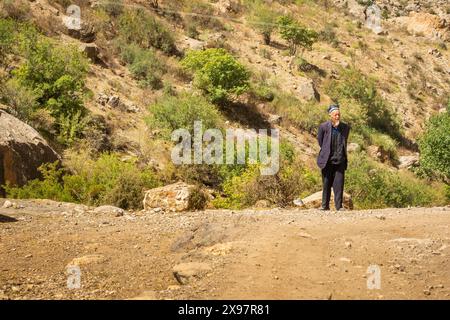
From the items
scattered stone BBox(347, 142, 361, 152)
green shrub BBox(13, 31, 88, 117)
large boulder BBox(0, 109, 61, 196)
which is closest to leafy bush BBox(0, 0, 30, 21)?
green shrub BBox(13, 31, 88, 117)

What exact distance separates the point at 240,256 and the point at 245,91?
1671 cm

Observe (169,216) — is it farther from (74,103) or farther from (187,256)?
(74,103)

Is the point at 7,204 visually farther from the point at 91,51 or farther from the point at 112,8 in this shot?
the point at 112,8

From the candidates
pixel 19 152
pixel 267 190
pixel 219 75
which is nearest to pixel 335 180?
pixel 267 190

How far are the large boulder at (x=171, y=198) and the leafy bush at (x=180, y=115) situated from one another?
7.32 m

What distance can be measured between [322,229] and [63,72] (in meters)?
11.7

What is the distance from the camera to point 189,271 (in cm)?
369

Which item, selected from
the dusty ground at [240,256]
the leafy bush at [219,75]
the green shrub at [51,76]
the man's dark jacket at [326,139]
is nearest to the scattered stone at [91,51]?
the green shrub at [51,76]

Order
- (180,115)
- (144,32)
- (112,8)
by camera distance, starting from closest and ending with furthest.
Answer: (180,115)
(144,32)
(112,8)

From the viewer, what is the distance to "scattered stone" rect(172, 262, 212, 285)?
3605mm

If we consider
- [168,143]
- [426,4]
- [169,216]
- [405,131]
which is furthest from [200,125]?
[426,4]

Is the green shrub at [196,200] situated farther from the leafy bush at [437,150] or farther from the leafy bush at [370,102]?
the leafy bush at [370,102]

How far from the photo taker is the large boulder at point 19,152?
29.6 feet
